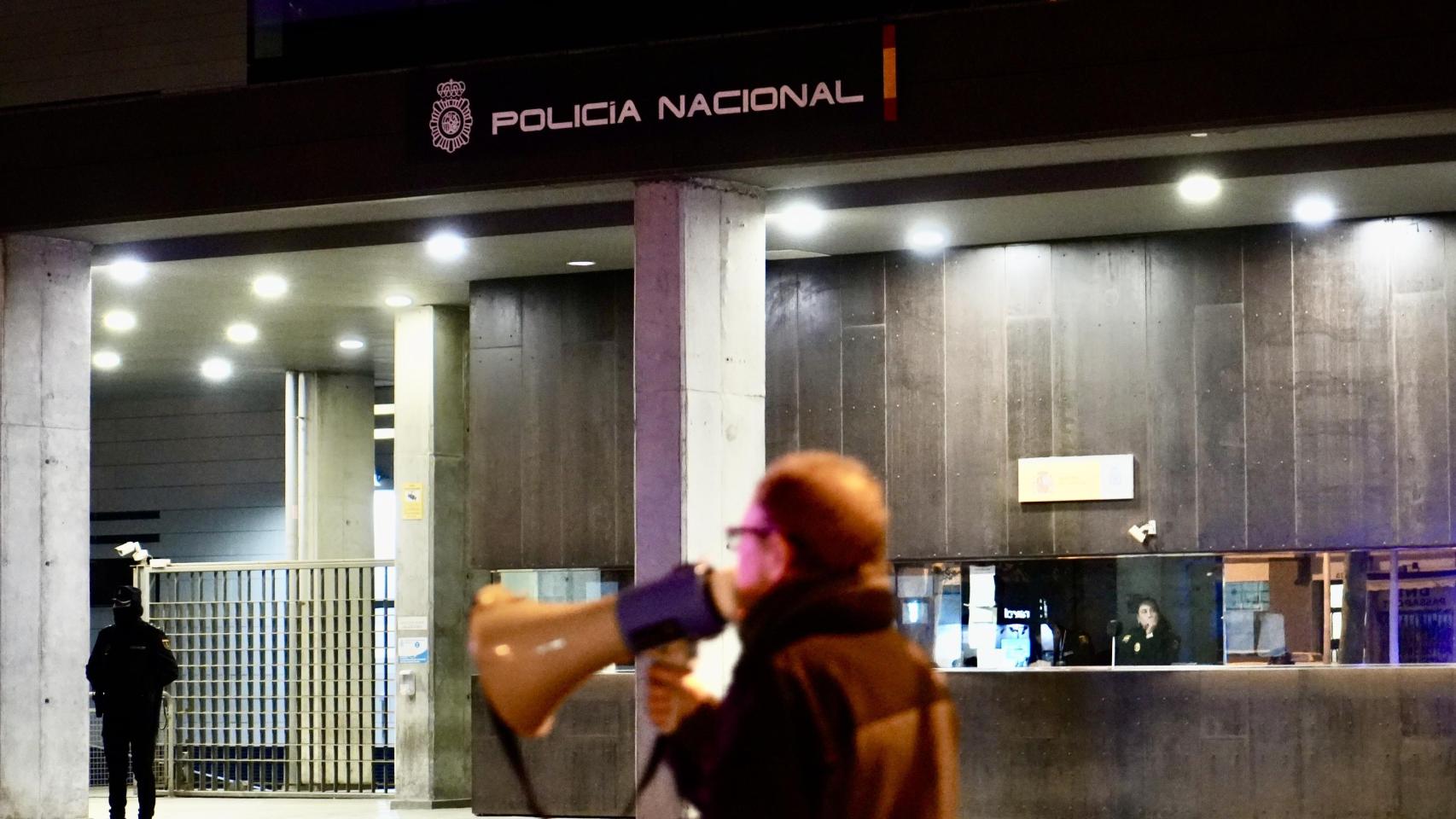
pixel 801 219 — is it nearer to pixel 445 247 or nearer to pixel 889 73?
pixel 889 73

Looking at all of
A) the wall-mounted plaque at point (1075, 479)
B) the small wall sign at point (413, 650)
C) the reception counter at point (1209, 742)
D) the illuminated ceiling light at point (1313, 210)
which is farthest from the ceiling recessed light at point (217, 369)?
the illuminated ceiling light at point (1313, 210)

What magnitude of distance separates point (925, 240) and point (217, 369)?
34.4 ft

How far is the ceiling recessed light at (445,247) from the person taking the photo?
14523 mm

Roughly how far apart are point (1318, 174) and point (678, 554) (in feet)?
15.3

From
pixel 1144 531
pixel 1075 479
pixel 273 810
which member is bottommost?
pixel 273 810

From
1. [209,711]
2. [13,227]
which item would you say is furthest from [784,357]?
[209,711]

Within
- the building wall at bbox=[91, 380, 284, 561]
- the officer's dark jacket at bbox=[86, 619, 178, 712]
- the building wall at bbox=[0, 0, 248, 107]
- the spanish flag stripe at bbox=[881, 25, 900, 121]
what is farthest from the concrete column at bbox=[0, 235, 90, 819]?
the building wall at bbox=[91, 380, 284, 561]

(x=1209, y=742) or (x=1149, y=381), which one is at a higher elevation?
(x=1149, y=381)

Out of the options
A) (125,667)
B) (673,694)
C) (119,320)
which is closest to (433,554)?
(119,320)

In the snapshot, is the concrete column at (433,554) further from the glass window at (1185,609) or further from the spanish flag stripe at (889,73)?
the spanish flag stripe at (889,73)

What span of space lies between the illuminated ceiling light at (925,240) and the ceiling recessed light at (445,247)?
3.30 metres

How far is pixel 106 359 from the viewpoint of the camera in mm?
21516

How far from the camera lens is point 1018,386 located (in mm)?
14844

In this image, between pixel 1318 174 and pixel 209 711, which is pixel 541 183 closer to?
pixel 1318 174
